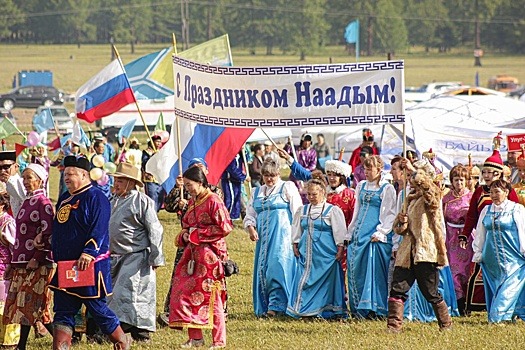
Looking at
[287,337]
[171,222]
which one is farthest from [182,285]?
[171,222]

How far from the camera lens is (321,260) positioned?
9.97 metres

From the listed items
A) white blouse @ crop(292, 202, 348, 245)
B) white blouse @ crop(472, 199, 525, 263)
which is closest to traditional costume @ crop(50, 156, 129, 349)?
white blouse @ crop(292, 202, 348, 245)

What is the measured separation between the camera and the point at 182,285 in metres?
8.34

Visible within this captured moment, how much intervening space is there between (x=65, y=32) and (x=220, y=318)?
327 ft

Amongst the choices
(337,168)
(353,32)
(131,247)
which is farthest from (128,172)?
(353,32)

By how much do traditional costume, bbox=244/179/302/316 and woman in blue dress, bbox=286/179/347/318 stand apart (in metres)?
0.23

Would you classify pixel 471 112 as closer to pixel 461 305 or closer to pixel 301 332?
pixel 461 305

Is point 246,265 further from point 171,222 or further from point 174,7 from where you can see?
point 174,7

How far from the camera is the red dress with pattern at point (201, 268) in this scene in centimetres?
822

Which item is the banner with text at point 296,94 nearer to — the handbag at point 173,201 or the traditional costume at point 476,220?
the handbag at point 173,201

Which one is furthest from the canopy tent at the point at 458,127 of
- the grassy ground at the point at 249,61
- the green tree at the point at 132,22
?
the green tree at the point at 132,22

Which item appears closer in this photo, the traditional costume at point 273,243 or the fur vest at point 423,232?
the fur vest at point 423,232

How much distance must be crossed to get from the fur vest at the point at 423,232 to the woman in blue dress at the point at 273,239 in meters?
1.54

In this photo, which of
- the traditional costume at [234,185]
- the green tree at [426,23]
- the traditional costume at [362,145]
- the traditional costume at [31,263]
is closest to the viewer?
the traditional costume at [31,263]
